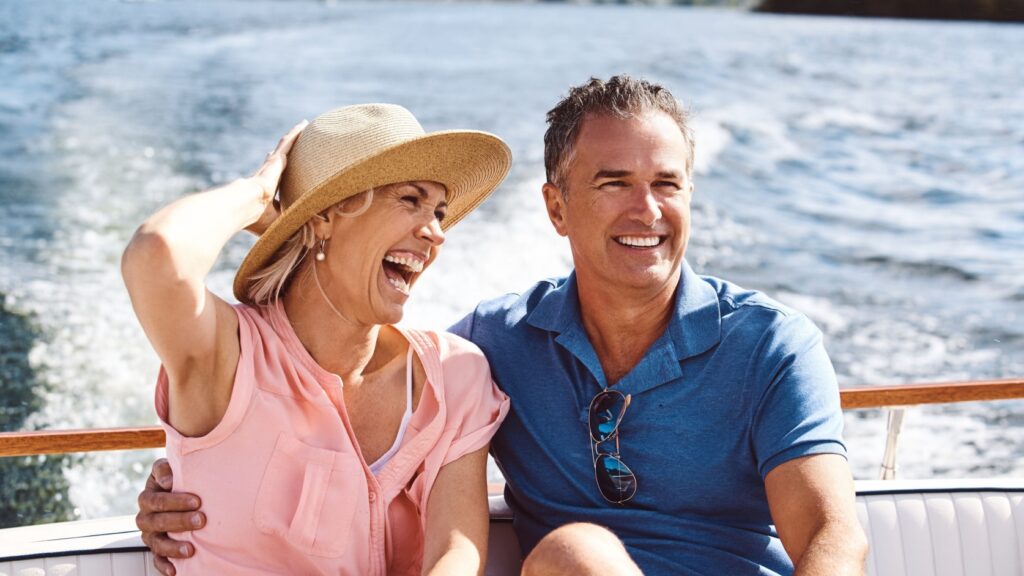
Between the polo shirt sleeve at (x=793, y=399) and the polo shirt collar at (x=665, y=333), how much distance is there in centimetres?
11

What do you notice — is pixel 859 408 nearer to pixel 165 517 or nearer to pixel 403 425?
pixel 403 425

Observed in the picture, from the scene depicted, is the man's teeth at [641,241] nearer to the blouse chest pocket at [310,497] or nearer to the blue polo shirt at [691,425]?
the blue polo shirt at [691,425]

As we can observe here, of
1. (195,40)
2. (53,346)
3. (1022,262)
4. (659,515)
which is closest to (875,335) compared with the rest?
(1022,262)

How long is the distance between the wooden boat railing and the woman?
0.60 m

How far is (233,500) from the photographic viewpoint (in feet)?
5.54

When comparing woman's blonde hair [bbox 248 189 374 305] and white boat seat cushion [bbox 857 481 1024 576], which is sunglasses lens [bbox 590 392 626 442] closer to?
woman's blonde hair [bbox 248 189 374 305]

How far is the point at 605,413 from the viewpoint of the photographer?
1.88 meters

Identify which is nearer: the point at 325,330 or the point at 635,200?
the point at 325,330

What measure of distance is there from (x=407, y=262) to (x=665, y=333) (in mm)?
478

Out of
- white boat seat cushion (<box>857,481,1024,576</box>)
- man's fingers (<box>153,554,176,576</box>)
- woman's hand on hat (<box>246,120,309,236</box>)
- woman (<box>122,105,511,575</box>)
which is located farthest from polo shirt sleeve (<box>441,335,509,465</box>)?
white boat seat cushion (<box>857,481,1024,576</box>)

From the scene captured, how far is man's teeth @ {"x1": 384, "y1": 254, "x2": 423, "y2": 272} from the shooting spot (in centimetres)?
178

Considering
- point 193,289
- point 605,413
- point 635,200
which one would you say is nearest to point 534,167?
point 635,200

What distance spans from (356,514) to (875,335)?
18.1 ft

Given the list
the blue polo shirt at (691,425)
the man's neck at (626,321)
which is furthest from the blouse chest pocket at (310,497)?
the man's neck at (626,321)
